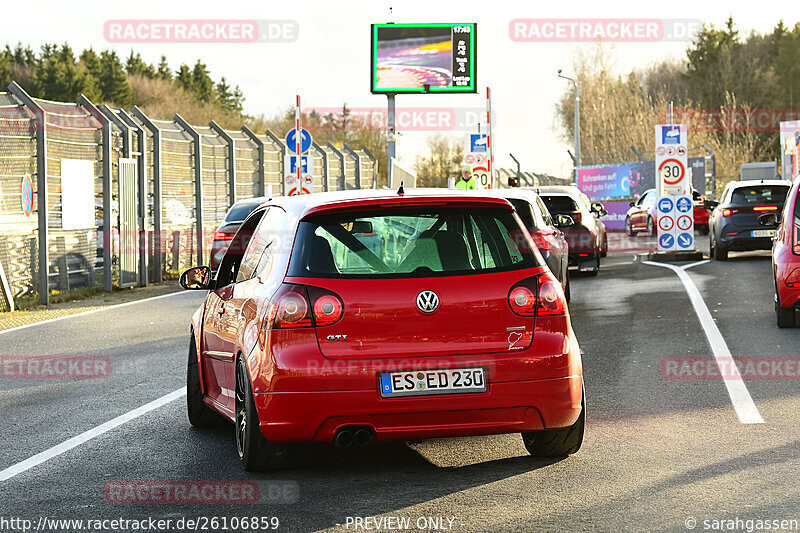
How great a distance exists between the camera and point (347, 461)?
7160 mm

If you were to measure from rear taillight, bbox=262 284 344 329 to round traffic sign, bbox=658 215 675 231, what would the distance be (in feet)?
67.4

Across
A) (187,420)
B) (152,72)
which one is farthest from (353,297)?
(152,72)

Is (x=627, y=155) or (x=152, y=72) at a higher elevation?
(x=152, y=72)

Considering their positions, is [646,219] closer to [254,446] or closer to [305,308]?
[254,446]

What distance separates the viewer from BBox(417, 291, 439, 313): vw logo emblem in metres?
6.47

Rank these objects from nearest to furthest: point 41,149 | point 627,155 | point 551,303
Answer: point 551,303
point 41,149
point 627,155

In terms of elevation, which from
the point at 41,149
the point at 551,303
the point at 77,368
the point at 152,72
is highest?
the point at 152,72

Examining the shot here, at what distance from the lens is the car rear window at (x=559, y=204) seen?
70.5 feet

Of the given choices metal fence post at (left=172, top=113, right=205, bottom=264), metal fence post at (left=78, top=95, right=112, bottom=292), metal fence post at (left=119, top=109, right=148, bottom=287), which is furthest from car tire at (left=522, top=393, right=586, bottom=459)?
metal fence post at (left=172, top=113, right=205, bottom=264)

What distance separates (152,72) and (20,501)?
Result: 344ft

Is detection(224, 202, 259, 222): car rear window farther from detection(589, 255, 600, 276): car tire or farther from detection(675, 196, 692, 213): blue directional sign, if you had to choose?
detection(675, 196, 692, 213): blue directional sign

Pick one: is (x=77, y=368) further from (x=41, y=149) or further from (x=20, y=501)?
(x=41, y=149)

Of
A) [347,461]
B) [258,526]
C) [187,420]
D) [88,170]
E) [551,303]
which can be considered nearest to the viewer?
[258,526]

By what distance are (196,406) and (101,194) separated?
15366 mm
